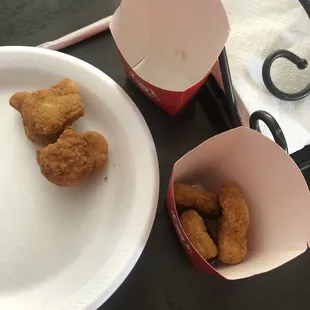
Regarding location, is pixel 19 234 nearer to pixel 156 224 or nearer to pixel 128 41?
pixel 156 224

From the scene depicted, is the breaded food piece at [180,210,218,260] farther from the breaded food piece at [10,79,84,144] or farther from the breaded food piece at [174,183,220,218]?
the breaded food piece at [10,79,84,144]

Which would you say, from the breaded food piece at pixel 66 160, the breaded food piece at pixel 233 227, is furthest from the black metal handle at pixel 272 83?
the breaded food piece at pixel 66 160

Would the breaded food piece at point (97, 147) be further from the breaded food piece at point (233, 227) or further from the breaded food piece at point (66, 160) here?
the breaded food piece at point (233, 227)

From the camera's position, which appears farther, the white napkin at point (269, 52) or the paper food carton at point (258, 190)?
the white napkin at point (269, 52)

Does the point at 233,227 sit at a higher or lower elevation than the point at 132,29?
lower

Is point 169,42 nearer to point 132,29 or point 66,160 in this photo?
point 132,29

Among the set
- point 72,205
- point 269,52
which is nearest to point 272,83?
point 269,52
